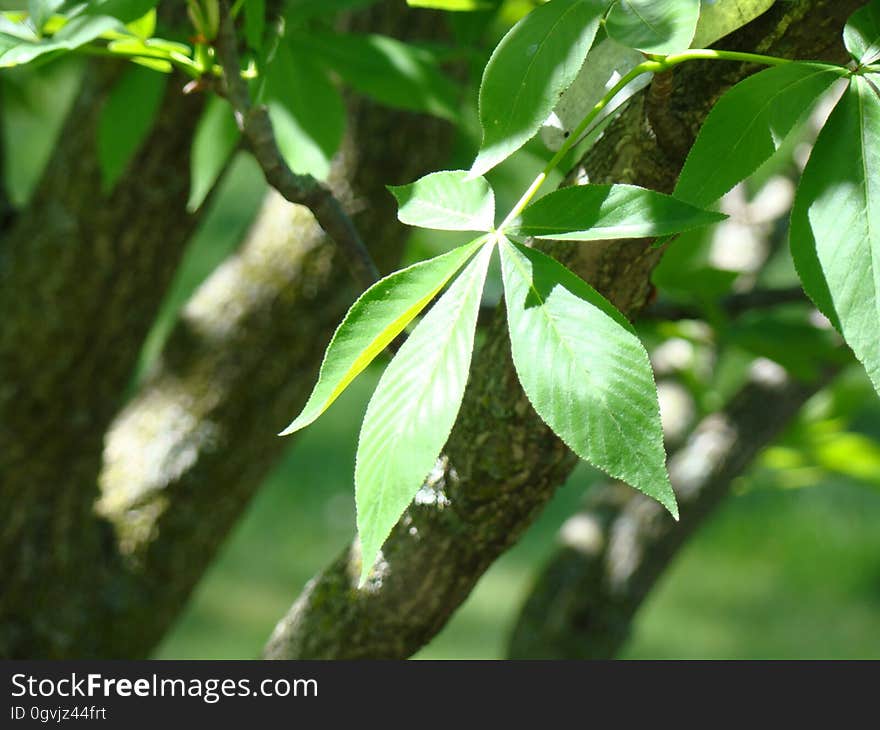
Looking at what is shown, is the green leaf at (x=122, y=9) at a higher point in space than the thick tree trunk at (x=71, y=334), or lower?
higher

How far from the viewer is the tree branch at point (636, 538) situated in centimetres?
114

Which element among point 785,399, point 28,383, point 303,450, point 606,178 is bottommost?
point 303,450

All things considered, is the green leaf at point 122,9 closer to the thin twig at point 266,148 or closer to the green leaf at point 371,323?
the thin twig at point 266,148

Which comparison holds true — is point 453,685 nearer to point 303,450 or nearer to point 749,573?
point 749,573

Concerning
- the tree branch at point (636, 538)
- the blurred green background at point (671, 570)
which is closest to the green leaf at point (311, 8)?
the tree branch at point (636, 538)

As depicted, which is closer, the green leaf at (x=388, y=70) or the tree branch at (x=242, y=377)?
the green leaf at (x=388, y=70)

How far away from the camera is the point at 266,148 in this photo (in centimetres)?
60

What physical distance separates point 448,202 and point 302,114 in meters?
0.32

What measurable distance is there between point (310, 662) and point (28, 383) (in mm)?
486

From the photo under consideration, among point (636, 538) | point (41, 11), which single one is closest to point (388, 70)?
point (41, 11)

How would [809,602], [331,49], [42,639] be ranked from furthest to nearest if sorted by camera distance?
[809,602] → [42,639] → [331,49]

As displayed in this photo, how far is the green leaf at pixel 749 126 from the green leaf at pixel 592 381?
0.06m

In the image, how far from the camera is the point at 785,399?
3.67 feet

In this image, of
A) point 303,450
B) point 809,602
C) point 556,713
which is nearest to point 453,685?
point 556,713
